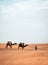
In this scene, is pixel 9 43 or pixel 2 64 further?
pixel 9 43

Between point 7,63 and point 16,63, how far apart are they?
509mm

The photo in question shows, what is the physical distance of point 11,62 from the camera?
1352cm

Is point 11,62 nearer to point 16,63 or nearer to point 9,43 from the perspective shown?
point 16,63

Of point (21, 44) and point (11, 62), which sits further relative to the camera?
point (21, 44)

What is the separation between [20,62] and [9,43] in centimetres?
2204

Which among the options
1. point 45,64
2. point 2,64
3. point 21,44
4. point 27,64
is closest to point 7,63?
point 2,64

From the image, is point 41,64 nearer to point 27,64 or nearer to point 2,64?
point 27,64

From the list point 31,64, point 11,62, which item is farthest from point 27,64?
point 11,62

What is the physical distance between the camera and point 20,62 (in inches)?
532

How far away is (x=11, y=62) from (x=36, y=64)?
1.54 meters

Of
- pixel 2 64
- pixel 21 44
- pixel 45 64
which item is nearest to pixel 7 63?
pixel 2 64

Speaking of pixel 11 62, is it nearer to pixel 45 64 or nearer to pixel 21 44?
pixel 45 64

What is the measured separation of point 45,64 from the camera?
12836mm

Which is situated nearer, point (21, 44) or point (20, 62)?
point (20, 62)
